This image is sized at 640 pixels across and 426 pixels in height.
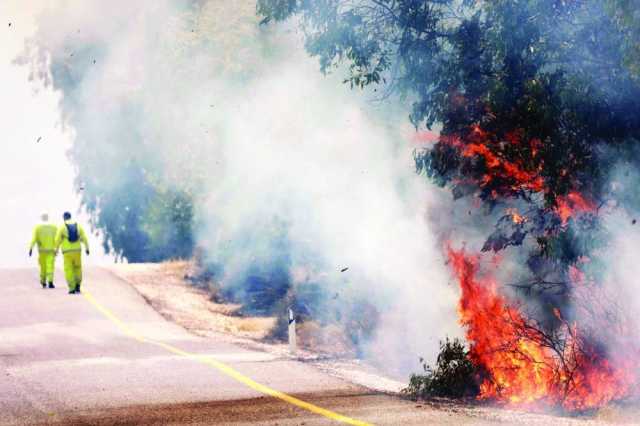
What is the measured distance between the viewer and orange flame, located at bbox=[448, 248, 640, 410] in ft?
47.7

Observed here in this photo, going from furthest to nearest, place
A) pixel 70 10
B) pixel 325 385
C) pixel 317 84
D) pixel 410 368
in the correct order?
pixel 70 10
pixel 317 84
pixel 410 368
pixel 325 385

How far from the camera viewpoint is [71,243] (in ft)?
92.2

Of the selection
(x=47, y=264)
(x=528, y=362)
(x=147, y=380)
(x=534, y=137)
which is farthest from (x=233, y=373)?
(x=47, y=264)

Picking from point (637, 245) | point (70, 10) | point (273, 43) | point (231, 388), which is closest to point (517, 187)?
point (637, 245)

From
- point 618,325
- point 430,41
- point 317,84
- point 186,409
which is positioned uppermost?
point 317,84

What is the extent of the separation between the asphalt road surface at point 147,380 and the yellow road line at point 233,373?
15 millimetres

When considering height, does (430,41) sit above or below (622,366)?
above

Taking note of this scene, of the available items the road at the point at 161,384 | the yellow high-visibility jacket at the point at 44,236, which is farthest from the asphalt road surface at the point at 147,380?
the yellow high-visibility jacket at the point at 44,236

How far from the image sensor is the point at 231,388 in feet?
48.2

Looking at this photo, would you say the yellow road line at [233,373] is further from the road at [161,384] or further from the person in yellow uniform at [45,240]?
the person in yellow uniform at [45,240]

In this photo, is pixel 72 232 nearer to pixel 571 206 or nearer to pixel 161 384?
pixel 161 384

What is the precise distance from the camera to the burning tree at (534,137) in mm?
13438

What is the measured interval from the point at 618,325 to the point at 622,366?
0.50 m

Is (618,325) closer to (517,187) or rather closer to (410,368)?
(517,187)
